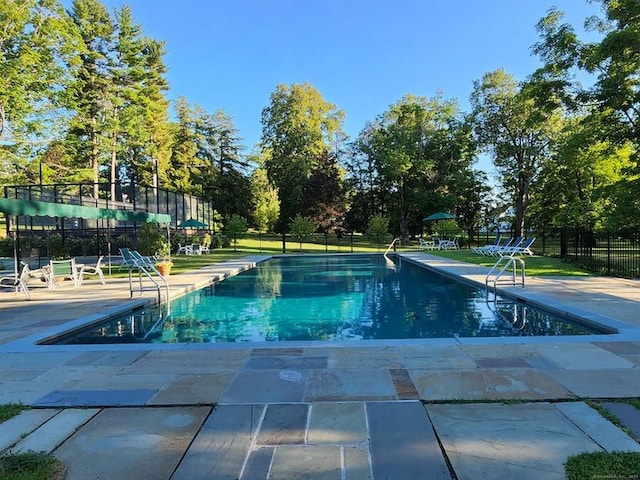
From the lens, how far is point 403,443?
8.55ft

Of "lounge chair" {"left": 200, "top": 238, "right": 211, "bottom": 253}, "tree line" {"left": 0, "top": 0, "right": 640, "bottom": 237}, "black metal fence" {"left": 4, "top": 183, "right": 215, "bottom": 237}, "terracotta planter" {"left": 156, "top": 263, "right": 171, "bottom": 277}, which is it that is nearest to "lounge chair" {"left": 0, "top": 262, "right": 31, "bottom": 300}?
"terracotta planter" {"left": 156, "top": 263, "right": 171, "bottom": 277}

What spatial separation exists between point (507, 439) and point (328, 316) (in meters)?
5.58

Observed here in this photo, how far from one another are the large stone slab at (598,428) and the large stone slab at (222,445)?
2067mm

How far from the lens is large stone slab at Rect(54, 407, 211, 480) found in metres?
2.35

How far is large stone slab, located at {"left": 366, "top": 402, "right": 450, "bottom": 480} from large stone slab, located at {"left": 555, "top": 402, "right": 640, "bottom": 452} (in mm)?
952

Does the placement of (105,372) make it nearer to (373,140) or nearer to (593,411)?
(593,411)

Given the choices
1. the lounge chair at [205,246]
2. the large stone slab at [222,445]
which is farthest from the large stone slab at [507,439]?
the lounge chair at [205,246]

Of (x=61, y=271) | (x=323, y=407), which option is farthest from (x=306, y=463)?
(x=61, y=271)

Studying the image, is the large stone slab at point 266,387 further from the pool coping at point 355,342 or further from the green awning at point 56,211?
the green awning at point 56,211

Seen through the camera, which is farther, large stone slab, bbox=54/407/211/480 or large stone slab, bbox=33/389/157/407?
large stone slab, bbox=33/389/157/407

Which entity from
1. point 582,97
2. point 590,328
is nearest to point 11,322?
point 590,328

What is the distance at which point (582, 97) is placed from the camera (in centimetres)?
1515

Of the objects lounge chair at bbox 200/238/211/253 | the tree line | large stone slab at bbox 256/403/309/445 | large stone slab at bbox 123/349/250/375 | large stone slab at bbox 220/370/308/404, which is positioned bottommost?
large stone slab at bbox 123/349/250/375

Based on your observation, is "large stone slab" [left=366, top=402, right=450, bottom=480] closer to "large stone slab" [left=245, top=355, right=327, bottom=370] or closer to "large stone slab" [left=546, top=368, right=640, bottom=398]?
"large stone slab" [left=245, top=355, right=327, bottom=370]
